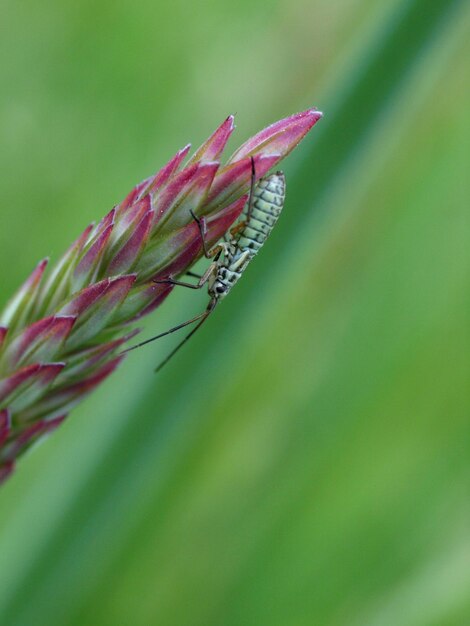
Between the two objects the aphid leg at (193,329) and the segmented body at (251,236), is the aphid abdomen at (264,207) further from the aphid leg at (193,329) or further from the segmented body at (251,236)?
the aphid leg at (193,329)

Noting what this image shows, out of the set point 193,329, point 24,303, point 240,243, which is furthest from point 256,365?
point 24,303

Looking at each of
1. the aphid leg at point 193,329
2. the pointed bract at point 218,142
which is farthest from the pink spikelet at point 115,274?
the aphid leg at point 193,329

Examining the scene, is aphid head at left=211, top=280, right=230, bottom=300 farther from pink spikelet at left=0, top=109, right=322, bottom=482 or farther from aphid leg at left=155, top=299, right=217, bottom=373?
pink spikelet at left=0, top=109, right=322, bottom=482

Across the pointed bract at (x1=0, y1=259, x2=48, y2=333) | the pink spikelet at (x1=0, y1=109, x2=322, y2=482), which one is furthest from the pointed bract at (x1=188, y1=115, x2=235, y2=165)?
the pointed bract at (x1=0, y1=259, x2=48, y2=333)

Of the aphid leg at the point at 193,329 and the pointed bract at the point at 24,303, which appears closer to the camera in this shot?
the pointed bract at the point at 24,303

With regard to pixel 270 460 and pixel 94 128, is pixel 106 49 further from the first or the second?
pixel 270 460

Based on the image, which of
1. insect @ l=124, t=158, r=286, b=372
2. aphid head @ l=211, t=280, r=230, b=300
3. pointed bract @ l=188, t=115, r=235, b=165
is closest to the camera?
pointed bract @ l=188, t=115, r=235, b=165
